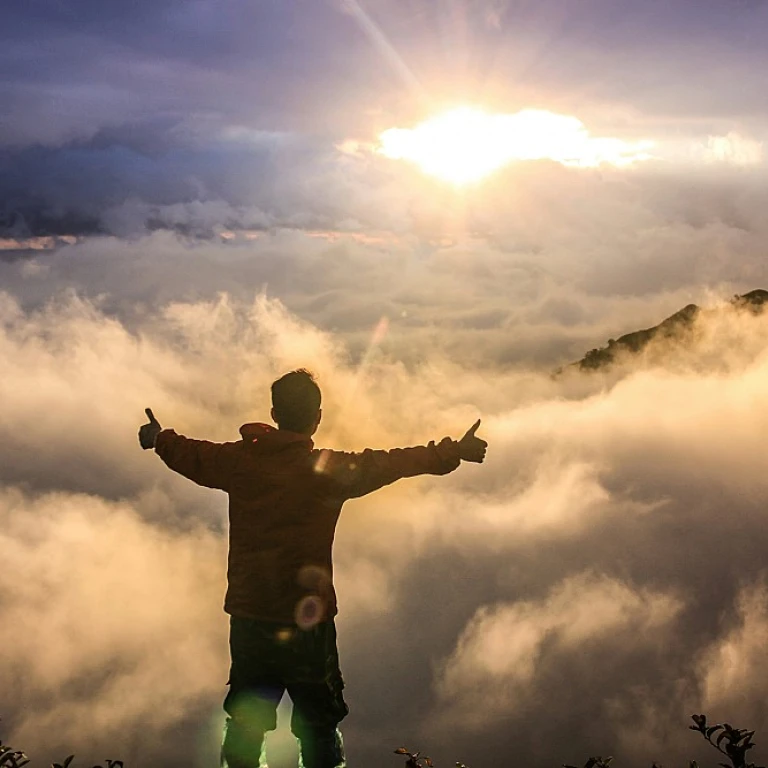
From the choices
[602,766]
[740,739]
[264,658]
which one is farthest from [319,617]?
[740,739]

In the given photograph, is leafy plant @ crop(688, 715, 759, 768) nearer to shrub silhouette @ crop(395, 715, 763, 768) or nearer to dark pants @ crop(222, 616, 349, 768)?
shrub silhouette @ crop(395, 715, 763, 768)

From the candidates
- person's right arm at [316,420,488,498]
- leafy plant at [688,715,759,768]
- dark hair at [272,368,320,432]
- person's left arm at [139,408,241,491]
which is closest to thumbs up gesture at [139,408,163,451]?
person's left arm at [139,408,241,491]

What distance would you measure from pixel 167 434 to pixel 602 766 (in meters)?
3.31

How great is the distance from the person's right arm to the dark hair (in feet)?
1.13

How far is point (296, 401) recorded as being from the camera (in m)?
5.27

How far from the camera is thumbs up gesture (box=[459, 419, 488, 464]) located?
508 centimetres

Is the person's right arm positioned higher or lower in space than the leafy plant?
higher

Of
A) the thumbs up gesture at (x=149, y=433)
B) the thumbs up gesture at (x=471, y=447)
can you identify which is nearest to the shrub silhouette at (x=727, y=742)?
the thumbs up gesture at (x=471, y=447)

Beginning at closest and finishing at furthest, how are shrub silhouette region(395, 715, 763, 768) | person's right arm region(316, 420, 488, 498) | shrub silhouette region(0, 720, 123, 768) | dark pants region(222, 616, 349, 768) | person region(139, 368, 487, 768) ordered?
shrub silhouette region(395, 715, 763, 768) → shrub silhouette region(0, 720, 123, 768) → person's right arm region(316, 420, 488, 498) → person region(139, 368, 487, 768) → dark pants region(222, 616, 349, 768)

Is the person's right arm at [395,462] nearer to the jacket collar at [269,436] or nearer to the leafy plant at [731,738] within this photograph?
the jacket collar at [269,436]

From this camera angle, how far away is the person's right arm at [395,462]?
505 centimetres

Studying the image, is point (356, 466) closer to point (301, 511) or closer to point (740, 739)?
point (301, 511)

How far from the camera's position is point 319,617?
207 inches

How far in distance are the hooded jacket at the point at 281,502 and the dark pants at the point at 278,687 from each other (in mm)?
138
